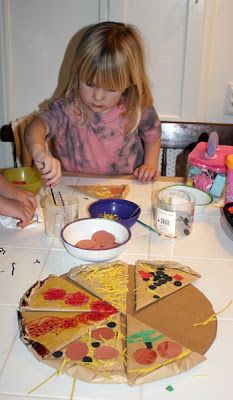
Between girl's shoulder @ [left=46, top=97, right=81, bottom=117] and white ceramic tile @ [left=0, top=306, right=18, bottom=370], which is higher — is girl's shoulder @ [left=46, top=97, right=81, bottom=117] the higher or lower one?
the higher one

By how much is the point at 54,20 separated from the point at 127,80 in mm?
904

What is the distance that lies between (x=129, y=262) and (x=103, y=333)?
0.25 m

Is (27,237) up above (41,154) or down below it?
below

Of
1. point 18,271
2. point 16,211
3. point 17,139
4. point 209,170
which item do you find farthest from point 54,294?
point 17,139

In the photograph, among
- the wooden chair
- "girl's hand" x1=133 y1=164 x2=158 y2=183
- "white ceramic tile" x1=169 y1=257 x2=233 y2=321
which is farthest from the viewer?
the wooden chair

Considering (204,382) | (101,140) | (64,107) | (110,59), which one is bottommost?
(204,382)

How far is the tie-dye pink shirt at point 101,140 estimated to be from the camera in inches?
65.0

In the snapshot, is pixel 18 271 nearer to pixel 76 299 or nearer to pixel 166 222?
pixel 76 299

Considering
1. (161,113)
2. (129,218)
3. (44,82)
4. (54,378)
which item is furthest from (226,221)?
(44,82)

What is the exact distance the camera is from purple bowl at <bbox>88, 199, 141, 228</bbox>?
119cm

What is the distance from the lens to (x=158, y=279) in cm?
92

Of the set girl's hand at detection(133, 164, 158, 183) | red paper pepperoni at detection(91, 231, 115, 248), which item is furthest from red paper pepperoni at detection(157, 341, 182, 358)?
girl's hand at detection(133, 164, 158, 183)

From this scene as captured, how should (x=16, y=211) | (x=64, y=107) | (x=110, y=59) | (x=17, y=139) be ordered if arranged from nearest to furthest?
1. (x=16, y=211)
2. (x=110, y=59)
3. (x=64, y=107)
4. (x=17, y=139)

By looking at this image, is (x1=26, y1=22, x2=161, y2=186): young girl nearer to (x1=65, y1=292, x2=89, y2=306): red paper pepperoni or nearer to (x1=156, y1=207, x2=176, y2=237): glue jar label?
(x1=156, y1=207, x2=176, y2=237): glue jar label
